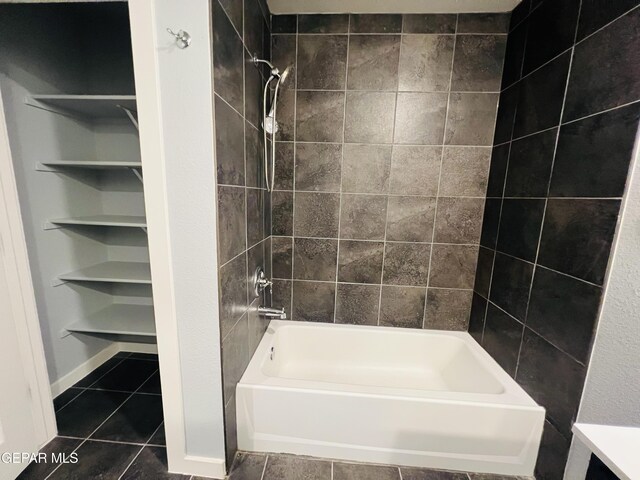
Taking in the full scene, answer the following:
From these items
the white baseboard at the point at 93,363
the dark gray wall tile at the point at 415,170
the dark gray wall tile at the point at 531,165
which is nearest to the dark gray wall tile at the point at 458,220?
the dark gray wall tile at the point at 415,170

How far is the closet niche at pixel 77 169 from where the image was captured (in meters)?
1.38

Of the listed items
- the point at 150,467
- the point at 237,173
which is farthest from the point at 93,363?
the point at 237,173

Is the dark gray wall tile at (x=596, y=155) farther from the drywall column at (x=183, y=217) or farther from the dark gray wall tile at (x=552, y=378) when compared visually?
the drywall column at (x=183, y=217)

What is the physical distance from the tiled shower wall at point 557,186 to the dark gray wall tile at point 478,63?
7cm

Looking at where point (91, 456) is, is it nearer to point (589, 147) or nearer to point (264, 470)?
point (264, 470)

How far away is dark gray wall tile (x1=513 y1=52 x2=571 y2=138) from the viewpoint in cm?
114

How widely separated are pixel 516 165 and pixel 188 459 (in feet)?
7.07

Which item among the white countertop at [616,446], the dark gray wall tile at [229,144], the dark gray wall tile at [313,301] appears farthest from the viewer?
the dark gray wall tile at [313,301]

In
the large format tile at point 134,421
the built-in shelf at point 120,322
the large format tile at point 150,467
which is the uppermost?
the built-in shelf at point 120,322

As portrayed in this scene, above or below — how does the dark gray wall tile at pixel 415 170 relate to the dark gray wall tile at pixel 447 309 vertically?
above

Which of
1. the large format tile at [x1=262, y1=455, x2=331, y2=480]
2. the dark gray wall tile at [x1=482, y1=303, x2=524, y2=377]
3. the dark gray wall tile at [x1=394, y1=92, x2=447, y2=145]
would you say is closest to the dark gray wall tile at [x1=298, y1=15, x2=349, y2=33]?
the dark gray wall tile at [x1=394, y1=92, x2=447, y2=145]

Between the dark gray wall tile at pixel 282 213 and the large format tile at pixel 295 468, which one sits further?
the dark gray wall tile at pixel 282 213

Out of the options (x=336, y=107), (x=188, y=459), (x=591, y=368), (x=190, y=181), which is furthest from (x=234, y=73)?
(x=591, y=368)

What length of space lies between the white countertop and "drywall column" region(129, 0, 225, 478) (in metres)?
1.14
